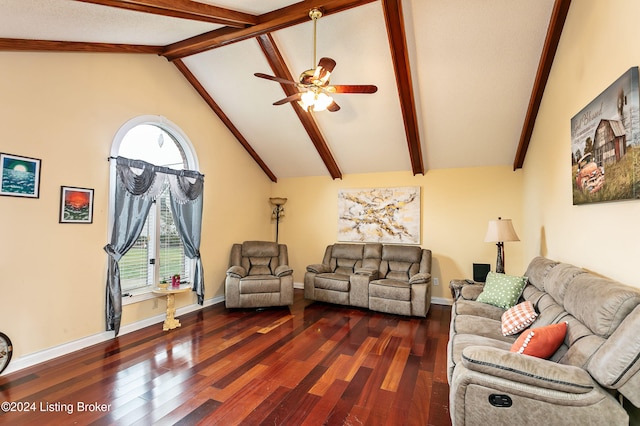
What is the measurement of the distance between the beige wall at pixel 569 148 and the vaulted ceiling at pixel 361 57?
1.25 ft

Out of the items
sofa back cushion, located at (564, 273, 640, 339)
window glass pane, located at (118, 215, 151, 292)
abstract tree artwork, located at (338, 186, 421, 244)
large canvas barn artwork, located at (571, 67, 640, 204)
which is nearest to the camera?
sofa back cushion, located at (564, 273, 640, 339)

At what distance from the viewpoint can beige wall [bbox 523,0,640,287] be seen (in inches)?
77.2

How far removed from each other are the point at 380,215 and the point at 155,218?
12.2 feet

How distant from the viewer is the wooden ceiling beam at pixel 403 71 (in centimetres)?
303

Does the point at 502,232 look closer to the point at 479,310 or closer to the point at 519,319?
the point at 479,310

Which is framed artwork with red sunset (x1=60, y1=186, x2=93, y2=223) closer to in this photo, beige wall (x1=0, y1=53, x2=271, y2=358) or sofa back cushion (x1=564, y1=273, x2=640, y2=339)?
beige wall (x1=0, y1=53, x2=271, y2=358)

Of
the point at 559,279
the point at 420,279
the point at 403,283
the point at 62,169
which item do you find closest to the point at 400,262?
the point at 403,283

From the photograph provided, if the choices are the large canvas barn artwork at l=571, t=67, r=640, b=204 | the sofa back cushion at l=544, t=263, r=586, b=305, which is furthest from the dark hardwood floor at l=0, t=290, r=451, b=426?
the large canvas barn artwork at l=571, t=67, r=640, b=204

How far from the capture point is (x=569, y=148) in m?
2.86

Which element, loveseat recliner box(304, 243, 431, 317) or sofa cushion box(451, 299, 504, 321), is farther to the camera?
loveseat recliner box(304, 243, 431, 317)

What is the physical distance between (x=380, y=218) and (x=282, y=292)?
2.27 metres

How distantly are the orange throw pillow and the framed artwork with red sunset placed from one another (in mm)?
4109

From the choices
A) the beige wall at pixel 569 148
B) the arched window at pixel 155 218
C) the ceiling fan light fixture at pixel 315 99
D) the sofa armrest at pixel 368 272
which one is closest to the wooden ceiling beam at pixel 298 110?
the ceiling fan light fixture at pixel 315 99

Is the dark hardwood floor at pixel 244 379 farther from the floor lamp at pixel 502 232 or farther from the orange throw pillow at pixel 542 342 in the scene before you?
the floor lamp at pixel 502 232
